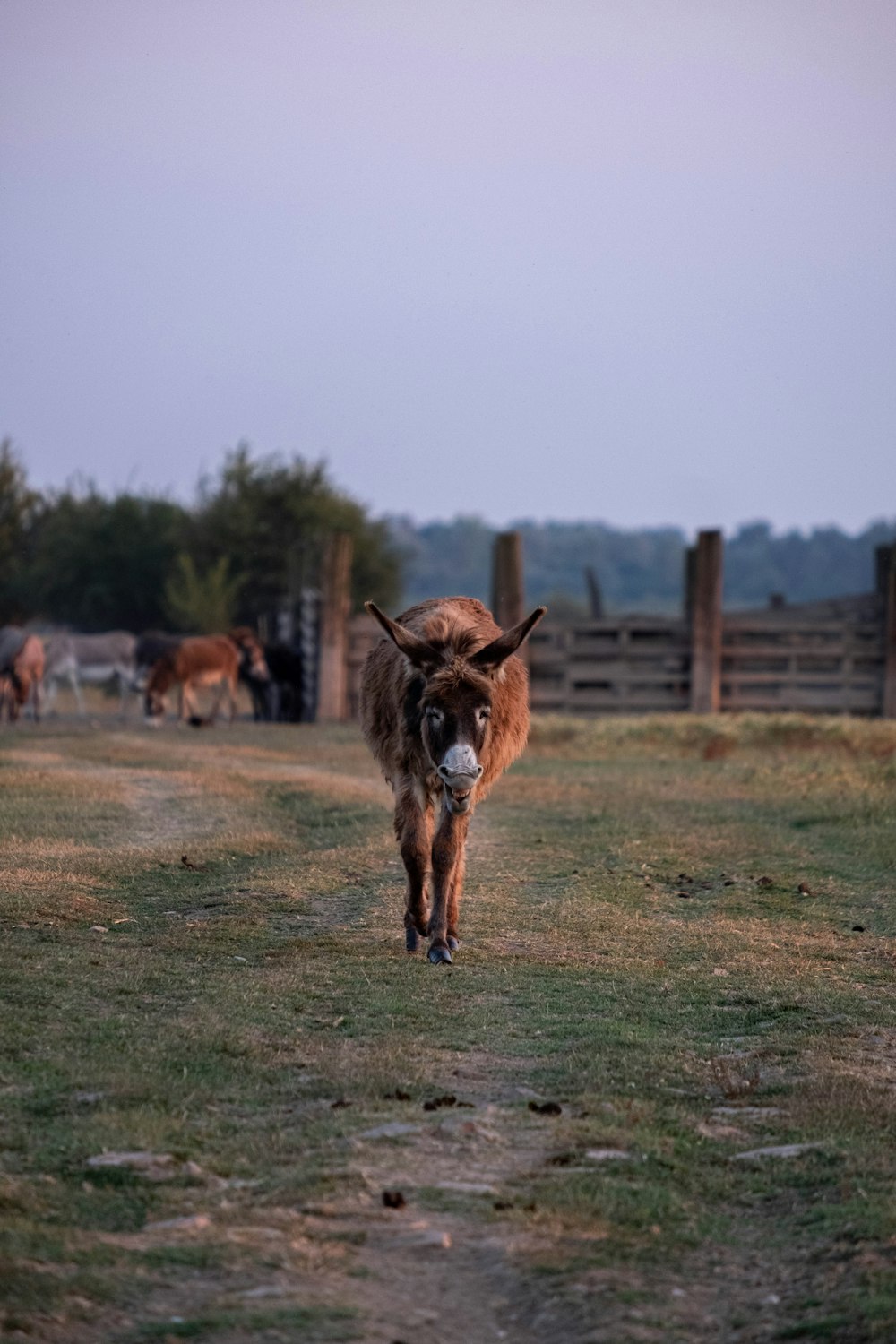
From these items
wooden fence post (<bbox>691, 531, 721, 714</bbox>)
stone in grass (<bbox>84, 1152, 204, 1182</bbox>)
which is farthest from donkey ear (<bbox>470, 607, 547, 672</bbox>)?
wooden fence post (<bbox>691, 531, 721, 714</bbox>)

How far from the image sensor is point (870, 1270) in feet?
14.0

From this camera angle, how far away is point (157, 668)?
92.4 feet

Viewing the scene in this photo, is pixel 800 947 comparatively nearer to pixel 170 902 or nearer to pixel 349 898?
pixel 349 898

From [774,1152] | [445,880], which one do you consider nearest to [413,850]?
[445,880]

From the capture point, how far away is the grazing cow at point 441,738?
7.95 metres

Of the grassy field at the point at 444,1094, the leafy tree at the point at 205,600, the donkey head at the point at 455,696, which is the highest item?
the leafy tree at the point at 205,600

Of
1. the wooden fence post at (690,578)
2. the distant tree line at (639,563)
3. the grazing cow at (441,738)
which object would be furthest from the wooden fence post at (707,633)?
the distant tree line at (639,563)

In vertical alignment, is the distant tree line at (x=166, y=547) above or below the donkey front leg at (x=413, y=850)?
above

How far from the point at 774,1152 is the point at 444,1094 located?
1.20 meters

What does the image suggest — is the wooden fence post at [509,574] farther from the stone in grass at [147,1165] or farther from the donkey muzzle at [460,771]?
the stone in grass at [147,1165]

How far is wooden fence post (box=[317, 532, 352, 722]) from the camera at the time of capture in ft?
90.1

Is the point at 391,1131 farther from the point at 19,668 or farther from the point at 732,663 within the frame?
the point at 19,668

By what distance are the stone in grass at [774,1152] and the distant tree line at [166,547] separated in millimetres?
34209

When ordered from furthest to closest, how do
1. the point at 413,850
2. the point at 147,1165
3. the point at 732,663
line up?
the point at 732,663
the point at 413,850
the point at 147,1165
